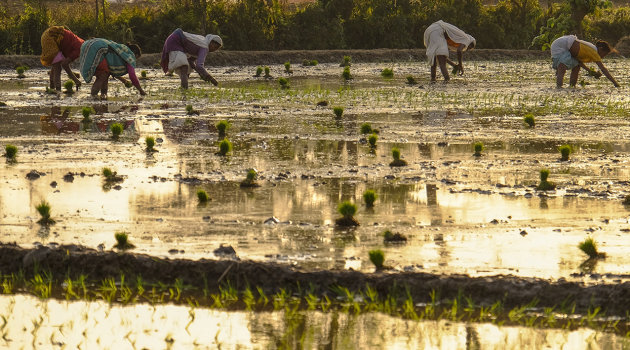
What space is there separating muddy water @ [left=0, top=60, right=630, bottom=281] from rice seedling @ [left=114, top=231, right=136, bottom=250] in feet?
0.27

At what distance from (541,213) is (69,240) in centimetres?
346

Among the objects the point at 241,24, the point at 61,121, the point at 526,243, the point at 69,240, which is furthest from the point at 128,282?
the point at 241,24

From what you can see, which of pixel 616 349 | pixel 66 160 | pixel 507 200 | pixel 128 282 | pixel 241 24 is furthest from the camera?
pixel 241 24

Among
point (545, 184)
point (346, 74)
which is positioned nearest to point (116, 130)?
point (545, 184)

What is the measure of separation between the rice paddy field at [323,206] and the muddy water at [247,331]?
0.6 inches

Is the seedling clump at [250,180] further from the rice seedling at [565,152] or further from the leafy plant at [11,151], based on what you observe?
the rice seedling at [565,152]

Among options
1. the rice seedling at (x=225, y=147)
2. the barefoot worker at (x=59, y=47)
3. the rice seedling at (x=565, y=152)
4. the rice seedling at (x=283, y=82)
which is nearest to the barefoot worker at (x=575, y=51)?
the rice seedling at (x=283, y=82)

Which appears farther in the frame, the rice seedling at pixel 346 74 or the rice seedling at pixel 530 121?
the rice seedling at pixel 346 74

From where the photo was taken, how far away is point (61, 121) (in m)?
13.9

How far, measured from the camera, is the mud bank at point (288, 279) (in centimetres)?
→ 542

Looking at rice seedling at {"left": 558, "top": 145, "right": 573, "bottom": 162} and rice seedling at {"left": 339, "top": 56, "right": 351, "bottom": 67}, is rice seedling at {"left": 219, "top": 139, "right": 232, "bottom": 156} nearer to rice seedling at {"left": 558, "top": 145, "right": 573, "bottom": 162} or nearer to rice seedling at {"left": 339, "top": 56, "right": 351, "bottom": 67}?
rice seedling at {"left": 558, "top": 145, "right": 573, "bottom": 162}

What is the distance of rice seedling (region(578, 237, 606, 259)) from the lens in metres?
6.19

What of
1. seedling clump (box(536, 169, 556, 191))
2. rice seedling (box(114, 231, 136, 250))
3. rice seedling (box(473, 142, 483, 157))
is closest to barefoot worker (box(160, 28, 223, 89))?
rice seedling (box(473, 142, 483, 157))

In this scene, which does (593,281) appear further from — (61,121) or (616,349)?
(61,121)
